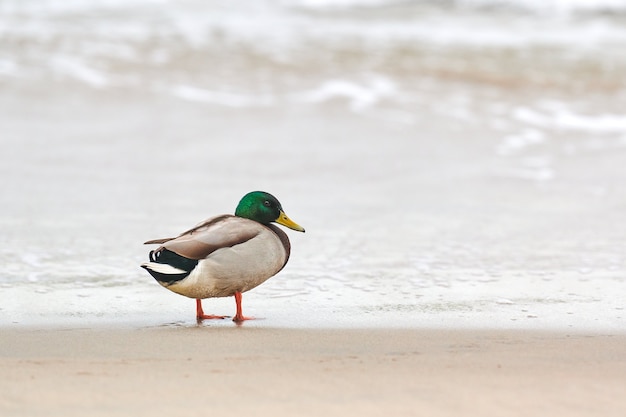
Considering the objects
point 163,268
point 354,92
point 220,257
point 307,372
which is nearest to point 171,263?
point 163,268

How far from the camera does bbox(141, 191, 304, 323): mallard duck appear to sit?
457 cm

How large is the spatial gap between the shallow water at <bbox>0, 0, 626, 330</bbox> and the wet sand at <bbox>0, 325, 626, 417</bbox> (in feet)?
1.16

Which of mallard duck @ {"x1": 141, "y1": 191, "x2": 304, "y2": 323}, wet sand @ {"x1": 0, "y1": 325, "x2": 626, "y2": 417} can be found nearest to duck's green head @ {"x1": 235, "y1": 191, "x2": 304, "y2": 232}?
mallard duck @ {"x1": 141, "y1": 191, "x2": 304, "y2": 323}

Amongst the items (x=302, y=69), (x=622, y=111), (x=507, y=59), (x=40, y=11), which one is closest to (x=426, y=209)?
(x=622, y=111)

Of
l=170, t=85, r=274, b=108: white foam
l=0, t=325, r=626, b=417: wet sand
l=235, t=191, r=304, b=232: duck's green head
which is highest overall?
l=170, t=85, r=274, b=108: white foam

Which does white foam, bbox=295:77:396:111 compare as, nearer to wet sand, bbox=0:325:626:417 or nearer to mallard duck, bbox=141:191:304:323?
mallard duck, bbox=141:191:304:323

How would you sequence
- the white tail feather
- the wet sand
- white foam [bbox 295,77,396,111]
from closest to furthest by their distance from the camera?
the wet sand < the white tail feather < white foam [bbox 295,77,396,111]

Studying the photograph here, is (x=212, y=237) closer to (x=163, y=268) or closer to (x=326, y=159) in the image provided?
(x=163, y=268)

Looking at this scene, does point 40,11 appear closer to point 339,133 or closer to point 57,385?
point 339,133

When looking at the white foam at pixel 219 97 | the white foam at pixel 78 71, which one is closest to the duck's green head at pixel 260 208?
the white foam at pixel 219 97

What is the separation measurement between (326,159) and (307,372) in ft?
17.5

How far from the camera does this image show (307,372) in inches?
146

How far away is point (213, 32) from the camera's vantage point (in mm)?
15422

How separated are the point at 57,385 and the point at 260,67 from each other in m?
9.93
